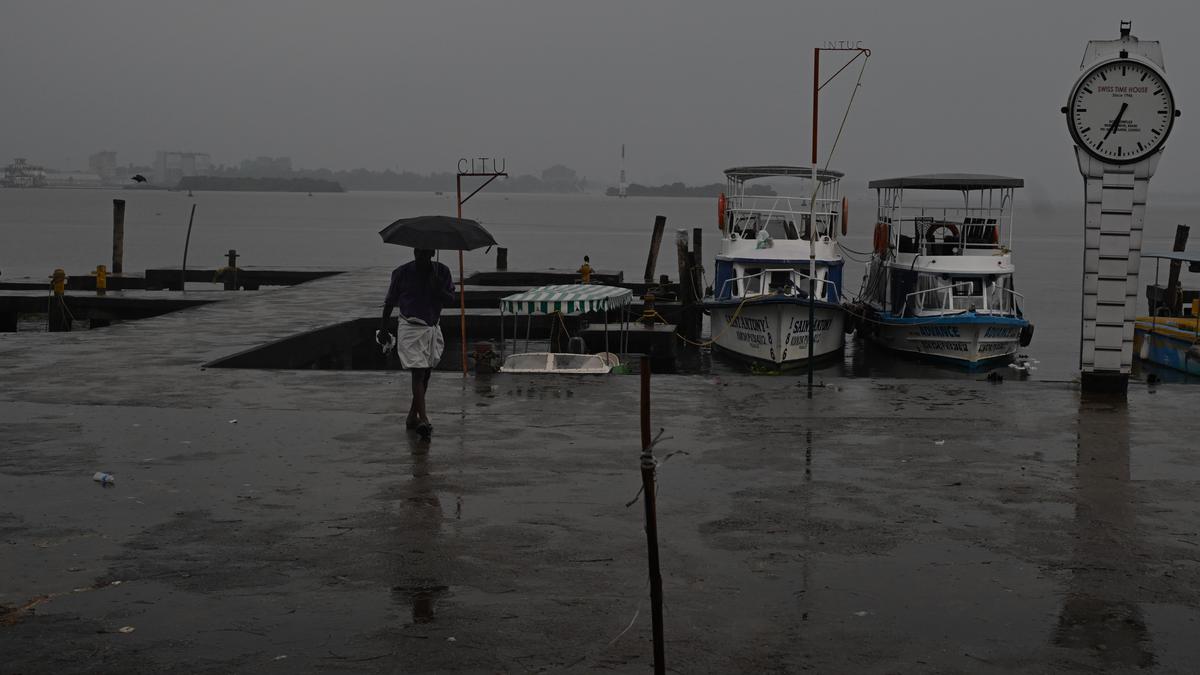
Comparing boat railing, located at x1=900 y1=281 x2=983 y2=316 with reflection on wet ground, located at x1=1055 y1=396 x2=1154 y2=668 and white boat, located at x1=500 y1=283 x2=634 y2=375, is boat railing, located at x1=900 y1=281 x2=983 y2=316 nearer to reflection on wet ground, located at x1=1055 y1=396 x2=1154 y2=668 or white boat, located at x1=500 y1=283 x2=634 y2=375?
white boat, located at x1=500 y1=283 x2=634 y2=375

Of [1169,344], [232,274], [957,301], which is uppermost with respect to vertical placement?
[232,274]

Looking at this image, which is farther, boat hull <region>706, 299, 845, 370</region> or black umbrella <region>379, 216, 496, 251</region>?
boat hull <region>706, 299, 845, 370</region>

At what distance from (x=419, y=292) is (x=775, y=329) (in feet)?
58.0

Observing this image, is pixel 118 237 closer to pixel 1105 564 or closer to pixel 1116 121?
pixel 1116 121

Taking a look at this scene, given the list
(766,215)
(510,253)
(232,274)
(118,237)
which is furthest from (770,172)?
(510,253)

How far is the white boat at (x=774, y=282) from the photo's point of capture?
93.5ft

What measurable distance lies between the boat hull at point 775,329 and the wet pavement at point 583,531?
44.8 feet

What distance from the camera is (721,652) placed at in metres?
6.23

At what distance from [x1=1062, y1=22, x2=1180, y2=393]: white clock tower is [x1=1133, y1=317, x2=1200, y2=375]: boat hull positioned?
14.9 meters

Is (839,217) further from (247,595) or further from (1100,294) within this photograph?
(247,595)

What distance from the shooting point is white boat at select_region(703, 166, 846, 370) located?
28500 mm

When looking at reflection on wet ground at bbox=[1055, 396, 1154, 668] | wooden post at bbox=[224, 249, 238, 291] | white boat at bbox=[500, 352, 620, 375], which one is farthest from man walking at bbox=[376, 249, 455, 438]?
wooden post at bbox=[224, 249, 238, 291]

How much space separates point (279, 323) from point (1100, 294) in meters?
13.2

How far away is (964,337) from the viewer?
29672 mm
